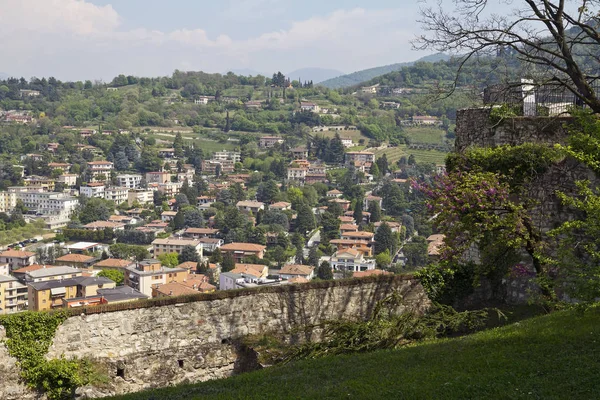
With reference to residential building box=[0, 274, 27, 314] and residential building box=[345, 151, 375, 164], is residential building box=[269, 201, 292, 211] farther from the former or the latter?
residential building box=[0, 274, 27, 314]

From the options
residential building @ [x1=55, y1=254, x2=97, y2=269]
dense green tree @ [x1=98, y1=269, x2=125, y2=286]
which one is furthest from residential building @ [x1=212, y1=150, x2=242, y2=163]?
dense green tree @ [x1=98, y1=269, x2=125, y2=286]

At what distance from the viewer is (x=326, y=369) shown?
19.5 ft

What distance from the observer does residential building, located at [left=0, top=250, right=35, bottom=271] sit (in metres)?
72.6

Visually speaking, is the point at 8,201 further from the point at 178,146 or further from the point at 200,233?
the point at 178,146

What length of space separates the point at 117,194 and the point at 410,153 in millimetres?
57902

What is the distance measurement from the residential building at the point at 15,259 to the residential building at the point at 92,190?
149ft

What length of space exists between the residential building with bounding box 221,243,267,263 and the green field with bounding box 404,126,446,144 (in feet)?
216

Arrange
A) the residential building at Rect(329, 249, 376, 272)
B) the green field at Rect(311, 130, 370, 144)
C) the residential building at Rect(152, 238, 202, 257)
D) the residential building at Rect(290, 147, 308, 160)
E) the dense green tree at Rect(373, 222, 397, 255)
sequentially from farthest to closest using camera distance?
the green field at Rect(311, 130, 370, 144) < the residential building at Rect(290, 147, 308, 160) < the residential building at Rect(152, 238, 202, 257) < the dense green tree at Rect(373, 222, 397, 255) < the residential building at Rect(329, 249, 376, 272)

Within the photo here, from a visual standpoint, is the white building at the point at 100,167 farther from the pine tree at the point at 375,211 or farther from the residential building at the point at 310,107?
the residential building at the point at 310,107

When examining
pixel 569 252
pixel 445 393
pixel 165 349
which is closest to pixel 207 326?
pixel 165 349

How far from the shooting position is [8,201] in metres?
112

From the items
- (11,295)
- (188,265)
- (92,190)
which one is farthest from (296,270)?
(92,190)

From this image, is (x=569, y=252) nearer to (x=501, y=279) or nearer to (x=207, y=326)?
→ (x=501, y=279)

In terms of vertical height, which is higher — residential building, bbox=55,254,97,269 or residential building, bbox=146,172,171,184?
residential building, bbox=146,172,171,184
